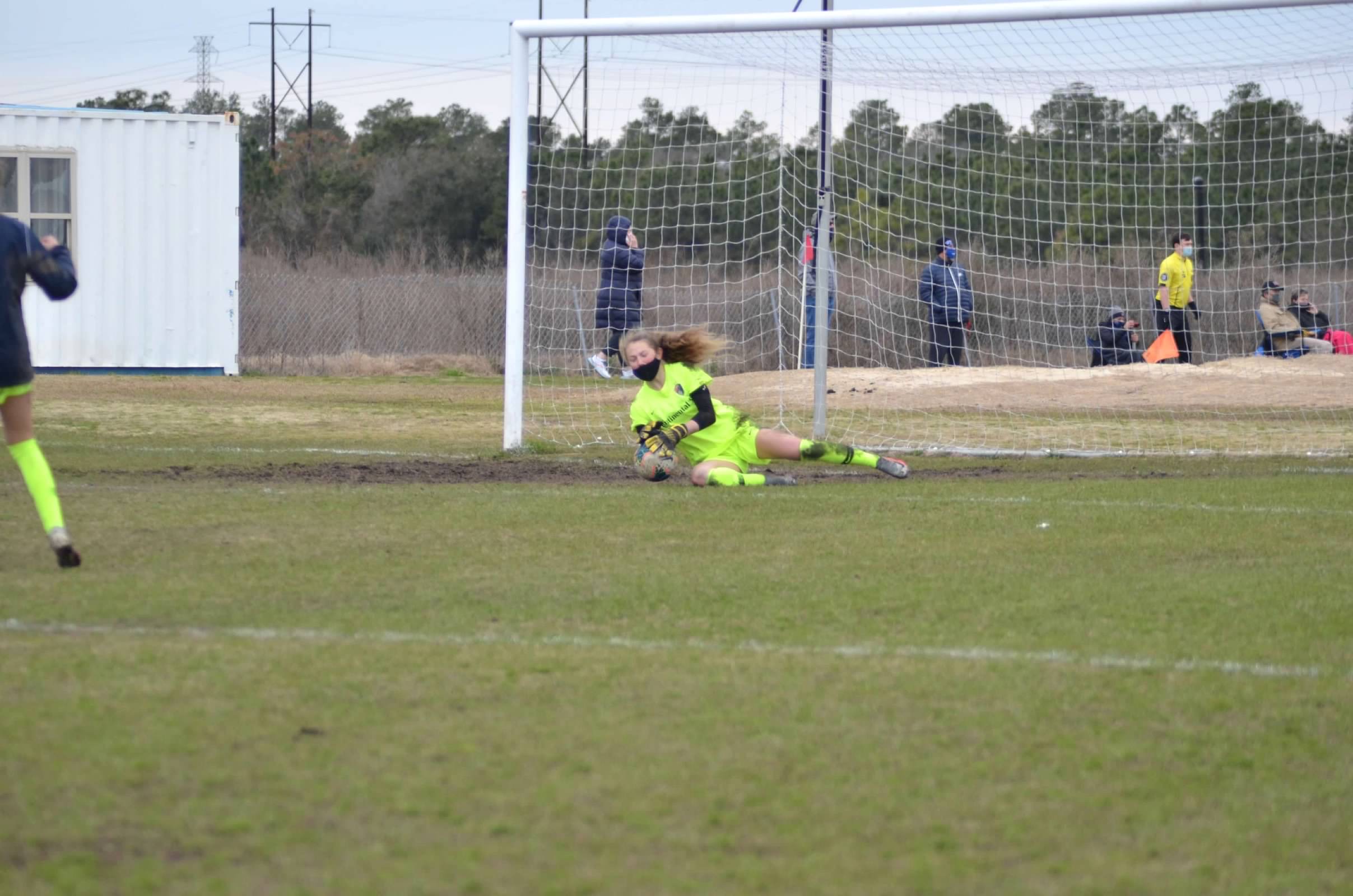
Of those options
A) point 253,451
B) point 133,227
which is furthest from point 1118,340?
point 133,227

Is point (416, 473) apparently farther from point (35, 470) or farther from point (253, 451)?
point (35, 470)

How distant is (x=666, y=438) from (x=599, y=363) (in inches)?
A: 272

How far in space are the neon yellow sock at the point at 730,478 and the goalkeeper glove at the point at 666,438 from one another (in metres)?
0.32

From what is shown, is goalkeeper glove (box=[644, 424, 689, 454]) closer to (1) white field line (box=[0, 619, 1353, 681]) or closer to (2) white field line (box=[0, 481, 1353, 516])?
(2) white field line (box=[0, 481, 1353, 516])

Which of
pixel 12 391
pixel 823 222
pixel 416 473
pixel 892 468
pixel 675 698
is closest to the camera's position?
pixel 675 698

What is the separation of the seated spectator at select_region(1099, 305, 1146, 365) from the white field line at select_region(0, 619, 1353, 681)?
1250cm

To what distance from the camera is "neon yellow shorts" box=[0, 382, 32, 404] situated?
6438 mm

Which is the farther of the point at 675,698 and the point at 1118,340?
the point at 1118,340

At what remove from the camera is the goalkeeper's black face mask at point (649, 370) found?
9.69m

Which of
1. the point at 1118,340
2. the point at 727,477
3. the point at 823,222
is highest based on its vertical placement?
the point at 823,222

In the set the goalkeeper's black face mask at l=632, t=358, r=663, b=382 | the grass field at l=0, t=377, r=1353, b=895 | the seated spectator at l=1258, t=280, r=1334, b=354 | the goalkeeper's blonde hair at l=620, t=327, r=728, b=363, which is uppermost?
the seated spectator at l=1258, t=280, r=1334, b=354

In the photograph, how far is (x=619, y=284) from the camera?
1545 centimetres

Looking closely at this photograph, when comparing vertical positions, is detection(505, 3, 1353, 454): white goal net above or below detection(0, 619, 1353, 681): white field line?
above

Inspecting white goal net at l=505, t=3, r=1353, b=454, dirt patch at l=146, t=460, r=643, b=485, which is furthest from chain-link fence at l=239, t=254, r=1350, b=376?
dirt patch at l=146, t=460, r=643, b=485
